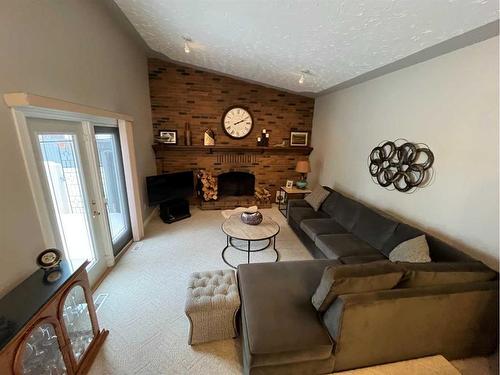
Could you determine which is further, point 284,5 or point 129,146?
point 129,146

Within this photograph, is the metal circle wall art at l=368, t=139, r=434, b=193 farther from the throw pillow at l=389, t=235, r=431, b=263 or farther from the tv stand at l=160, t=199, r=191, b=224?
the tv stand at l=160, t=199, r=191, b=224

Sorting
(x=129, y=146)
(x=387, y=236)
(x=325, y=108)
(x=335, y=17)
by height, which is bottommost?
(x=387, y=236)

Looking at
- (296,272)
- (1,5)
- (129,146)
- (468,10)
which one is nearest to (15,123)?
(1,5)

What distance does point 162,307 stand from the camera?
7.48 ft

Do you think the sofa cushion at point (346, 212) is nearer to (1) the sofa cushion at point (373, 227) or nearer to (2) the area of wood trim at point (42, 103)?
(1) the sofa cushion at point (373, 227)

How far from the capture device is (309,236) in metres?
3.28

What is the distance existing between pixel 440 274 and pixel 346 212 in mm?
1788

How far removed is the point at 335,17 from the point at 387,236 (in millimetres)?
2392

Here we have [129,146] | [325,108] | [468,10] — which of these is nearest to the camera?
[468,10]

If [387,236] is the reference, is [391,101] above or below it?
above

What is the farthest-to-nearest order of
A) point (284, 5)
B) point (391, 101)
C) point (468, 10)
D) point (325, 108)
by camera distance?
point (325, 108) → point (391, 101) → point (284, 5) → point (468, 10)

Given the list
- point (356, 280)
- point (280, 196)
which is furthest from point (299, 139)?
point (356, 280)

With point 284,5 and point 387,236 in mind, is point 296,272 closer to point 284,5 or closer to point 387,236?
point 387,236

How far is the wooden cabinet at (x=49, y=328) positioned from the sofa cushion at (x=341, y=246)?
8.12 feet
